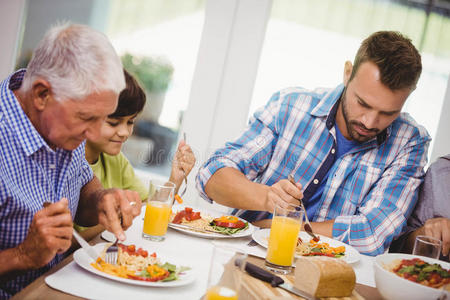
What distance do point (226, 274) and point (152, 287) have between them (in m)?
0.20

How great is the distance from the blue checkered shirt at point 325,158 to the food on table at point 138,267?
863 mm

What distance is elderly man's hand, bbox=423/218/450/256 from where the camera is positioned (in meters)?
1.67

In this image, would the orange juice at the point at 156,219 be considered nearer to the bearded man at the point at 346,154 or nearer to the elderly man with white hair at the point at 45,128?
the elderly man with white hair at the point at 45,128

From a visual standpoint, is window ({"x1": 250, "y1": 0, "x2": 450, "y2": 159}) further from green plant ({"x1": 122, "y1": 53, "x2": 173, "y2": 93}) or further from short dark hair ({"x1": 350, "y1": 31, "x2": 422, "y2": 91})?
short dark hair ({"x1": 350, "y1": 31, "x2": 422, "y2": 91})

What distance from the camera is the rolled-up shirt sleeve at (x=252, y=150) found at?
2.01 metres

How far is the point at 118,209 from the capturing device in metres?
1.36

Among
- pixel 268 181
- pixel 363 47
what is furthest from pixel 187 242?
pixel 363 47

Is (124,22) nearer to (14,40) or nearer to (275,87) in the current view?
(14,40)

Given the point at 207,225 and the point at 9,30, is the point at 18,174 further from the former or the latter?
the point at 9,30

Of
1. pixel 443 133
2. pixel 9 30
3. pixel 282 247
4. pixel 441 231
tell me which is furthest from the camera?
pixel 9 30

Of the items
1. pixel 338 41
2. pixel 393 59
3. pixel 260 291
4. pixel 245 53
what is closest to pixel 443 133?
pixel 338 41

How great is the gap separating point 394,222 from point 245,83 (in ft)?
5.59

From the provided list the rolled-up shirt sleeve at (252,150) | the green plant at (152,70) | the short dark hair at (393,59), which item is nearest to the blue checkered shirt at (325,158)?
the rolled-up shirt sleeve at (252,150)

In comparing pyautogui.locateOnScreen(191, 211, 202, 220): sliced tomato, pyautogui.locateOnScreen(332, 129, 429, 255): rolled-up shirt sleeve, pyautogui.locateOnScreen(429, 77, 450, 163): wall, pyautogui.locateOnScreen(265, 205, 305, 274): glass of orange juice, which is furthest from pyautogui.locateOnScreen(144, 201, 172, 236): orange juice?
pyautogui.locateOnScreen(429, 77, 450, 163): wall
